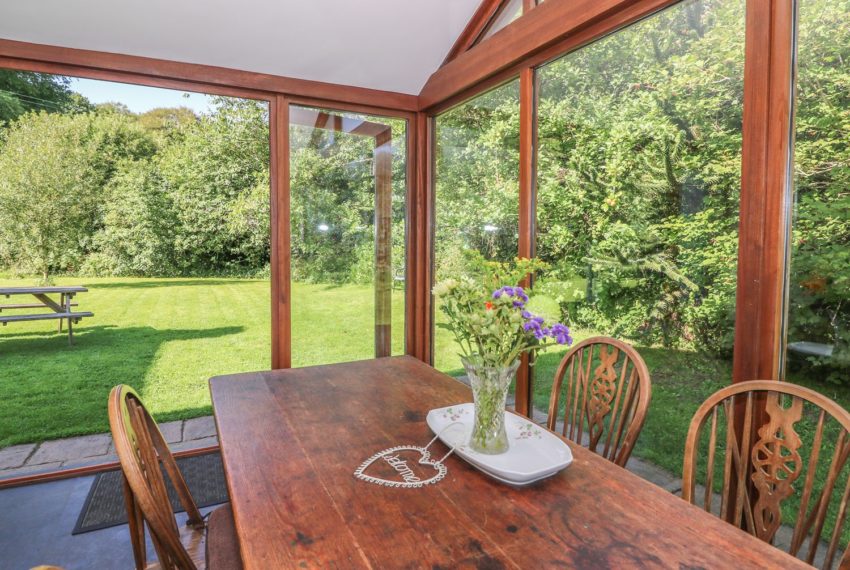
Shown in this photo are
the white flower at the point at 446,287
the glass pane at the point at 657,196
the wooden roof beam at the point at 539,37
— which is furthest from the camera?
the wooden roof beam at the point at 539,37

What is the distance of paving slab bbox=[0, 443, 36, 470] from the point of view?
280 centimetres

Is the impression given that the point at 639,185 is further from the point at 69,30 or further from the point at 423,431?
the point at 69,30

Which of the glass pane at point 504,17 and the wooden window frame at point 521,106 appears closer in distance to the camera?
the wooden window frame at point 521,106

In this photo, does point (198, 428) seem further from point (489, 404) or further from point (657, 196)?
point (657, 196)

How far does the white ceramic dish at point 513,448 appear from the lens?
116 cm

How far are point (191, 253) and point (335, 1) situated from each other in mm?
1812

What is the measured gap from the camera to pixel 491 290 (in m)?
1.32

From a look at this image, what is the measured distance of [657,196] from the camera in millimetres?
1879

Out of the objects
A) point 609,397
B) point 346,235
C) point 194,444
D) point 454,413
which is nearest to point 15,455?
point 194,444

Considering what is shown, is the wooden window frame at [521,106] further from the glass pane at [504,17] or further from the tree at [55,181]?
the tree at [55,181]

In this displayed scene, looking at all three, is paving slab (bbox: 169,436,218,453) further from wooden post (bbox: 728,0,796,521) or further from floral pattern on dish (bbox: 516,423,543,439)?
wooden post (bbox: 728,0,796,521)

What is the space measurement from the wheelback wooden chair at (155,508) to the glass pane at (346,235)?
1.77 m

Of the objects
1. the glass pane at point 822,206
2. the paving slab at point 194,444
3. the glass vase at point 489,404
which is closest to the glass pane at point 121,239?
the paving slab at point 194,444

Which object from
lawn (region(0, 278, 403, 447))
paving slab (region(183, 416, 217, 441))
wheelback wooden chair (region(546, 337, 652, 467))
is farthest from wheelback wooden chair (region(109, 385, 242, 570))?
paving slab (region(183, 416, 217, 441))
